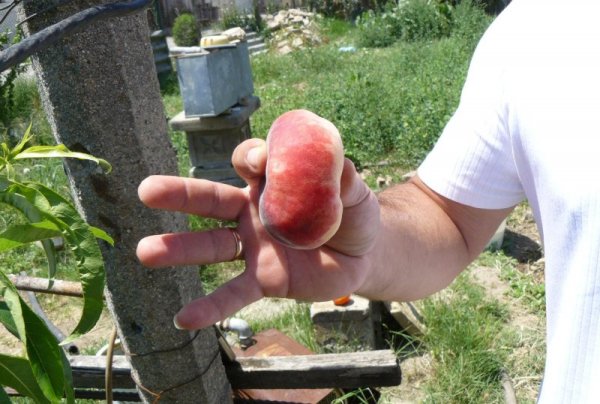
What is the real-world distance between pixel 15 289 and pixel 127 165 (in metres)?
0.44

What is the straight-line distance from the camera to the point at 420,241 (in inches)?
55.9

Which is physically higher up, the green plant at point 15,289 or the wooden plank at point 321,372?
the green plant at point 15,289

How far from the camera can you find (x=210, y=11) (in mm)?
17750

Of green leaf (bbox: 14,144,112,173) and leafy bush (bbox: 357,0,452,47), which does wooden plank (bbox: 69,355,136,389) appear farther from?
Result: leafy bush (bbox: 357,0,452,47)

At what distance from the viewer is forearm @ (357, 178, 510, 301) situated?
1.33m

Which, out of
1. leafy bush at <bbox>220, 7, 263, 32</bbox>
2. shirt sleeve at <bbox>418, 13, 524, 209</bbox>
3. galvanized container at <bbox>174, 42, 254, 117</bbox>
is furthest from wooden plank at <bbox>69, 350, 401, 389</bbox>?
leafy bush at <bbox>220, 7, 263, 32</bbox>

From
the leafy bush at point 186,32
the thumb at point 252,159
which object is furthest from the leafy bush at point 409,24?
the thumb at point 252,159

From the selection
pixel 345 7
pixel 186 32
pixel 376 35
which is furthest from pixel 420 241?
pixel 345 7

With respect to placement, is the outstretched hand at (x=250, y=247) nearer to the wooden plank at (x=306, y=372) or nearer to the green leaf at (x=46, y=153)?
the green leaf at (x=46, y=153)

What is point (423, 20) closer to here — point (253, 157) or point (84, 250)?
point (253, 157)

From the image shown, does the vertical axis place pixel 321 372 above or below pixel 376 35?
above

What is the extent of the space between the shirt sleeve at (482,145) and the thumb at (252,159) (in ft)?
1.62

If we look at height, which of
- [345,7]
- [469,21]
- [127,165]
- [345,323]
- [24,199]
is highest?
[24,199]

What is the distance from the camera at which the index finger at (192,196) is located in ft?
3.23
